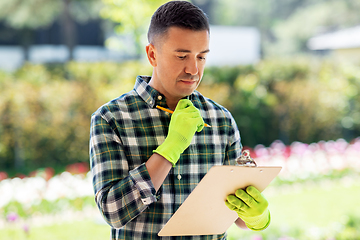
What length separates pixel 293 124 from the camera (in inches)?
265

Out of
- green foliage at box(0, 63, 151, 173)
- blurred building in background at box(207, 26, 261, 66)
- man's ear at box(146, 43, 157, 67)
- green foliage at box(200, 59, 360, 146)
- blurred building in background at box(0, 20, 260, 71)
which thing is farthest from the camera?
blurred building in background at box(207, 26, 261, 66)

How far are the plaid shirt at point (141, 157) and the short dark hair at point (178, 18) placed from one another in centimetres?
21

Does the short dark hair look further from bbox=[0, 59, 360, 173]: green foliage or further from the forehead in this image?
bbox=[0, 59, 360, 173]: green foliage

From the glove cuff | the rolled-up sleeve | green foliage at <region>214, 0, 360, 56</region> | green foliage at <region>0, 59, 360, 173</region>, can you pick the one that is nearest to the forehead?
the rolled-up sleeve

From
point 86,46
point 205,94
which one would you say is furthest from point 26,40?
point 205,94

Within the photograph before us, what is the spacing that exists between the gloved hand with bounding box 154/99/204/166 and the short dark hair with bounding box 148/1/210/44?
26cm

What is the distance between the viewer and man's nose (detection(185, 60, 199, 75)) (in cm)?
129

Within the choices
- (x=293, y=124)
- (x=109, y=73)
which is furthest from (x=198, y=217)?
(x=293, y=124)

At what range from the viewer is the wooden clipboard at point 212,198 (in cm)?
112

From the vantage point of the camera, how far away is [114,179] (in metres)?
1.22

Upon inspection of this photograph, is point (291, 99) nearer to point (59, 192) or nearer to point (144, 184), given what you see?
point (59, 192)

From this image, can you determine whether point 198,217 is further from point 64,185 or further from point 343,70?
point 343,70

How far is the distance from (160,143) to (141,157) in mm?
80

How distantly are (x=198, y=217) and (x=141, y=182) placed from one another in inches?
8.9
